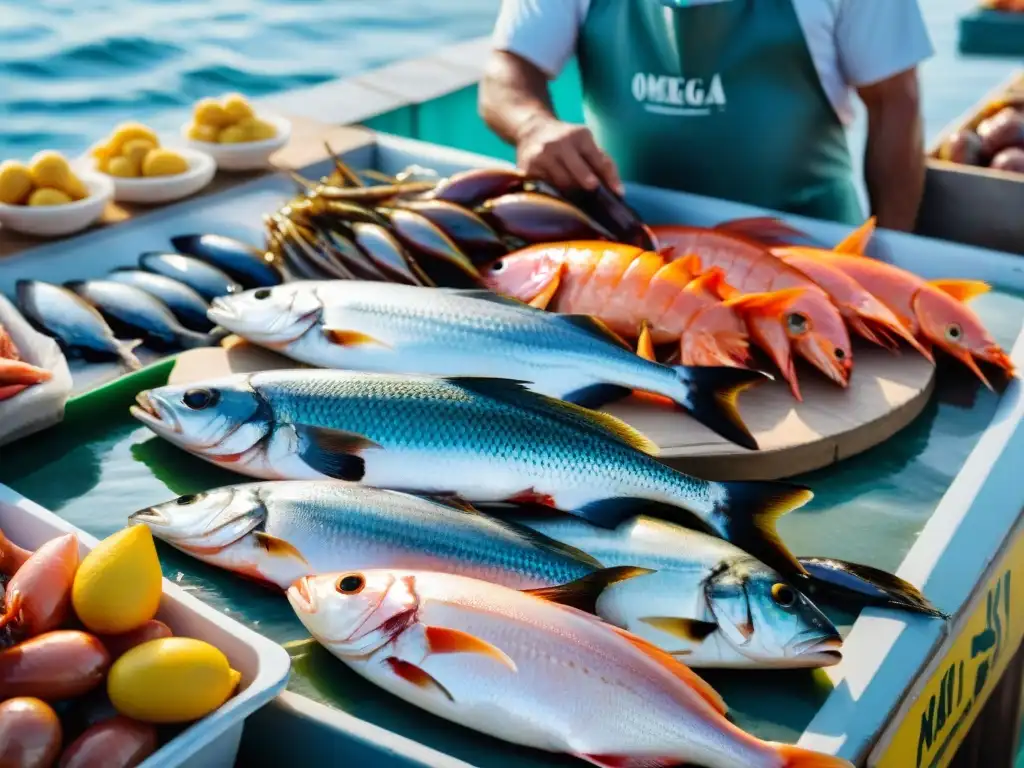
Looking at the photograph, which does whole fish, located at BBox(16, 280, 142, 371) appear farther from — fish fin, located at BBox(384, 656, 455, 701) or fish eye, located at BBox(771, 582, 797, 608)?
fish eye, located at BBox(771, 582, 797, 608)

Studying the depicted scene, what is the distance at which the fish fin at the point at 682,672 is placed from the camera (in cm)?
93

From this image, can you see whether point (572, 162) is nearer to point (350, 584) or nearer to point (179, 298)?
point (179, 298)

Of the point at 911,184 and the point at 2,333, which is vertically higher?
the point at 911,184

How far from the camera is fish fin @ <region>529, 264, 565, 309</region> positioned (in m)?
1.51

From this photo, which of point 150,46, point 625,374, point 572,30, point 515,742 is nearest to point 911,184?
point 572,30

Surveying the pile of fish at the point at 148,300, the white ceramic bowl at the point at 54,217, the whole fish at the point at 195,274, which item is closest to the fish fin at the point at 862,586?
the pile of fish at the point at 148,300

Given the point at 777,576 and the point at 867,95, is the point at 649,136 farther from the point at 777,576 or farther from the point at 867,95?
the point at 777,576

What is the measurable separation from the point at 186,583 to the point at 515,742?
400 mm

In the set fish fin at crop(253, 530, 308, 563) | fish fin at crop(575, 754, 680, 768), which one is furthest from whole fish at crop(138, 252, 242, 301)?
fish fin at crop(575, 754, 680, 768)

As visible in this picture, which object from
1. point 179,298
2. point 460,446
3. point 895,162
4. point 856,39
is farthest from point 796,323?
point 895,162

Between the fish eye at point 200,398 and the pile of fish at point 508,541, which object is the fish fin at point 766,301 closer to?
the pile of fish at point 508,541

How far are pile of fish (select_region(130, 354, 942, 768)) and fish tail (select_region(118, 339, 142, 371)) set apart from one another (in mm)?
285

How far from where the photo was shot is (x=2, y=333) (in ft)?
4.74

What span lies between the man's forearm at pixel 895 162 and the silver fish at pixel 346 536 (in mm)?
1627
